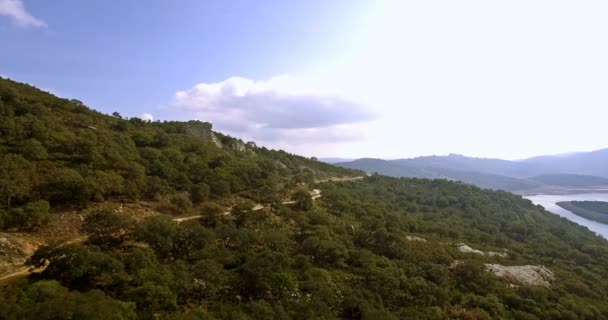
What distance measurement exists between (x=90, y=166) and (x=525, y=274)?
6670 cm

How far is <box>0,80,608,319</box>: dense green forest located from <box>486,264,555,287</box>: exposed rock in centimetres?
172

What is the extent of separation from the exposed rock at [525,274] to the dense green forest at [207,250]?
172 centimetres

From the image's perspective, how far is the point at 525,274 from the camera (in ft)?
183

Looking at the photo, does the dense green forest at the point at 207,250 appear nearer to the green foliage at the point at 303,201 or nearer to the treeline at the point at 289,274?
the treeline at the point at 289,274

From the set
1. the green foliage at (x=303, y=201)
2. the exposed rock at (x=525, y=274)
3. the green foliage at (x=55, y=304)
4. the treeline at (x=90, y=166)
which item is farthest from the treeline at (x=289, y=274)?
the treeline at (x=90, y=166)

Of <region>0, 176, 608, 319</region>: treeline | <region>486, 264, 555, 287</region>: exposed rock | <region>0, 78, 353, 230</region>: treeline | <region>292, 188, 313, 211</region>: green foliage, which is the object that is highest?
<region>0, 78, 353, 230</region>: treeline

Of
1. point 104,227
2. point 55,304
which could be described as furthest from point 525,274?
point 55,304

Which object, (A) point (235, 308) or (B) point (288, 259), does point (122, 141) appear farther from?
(A) point (235, 308)

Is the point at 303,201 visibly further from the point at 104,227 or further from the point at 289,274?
the point at 104,227

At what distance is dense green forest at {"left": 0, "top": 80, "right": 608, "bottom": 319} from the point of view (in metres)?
26.3

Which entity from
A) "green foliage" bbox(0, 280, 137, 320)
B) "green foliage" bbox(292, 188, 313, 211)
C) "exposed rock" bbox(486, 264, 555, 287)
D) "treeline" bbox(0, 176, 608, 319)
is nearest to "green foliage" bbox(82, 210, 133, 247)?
"treeline" bbox(0, 176, 608, 319)

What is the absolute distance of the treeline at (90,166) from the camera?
3666 centimetres

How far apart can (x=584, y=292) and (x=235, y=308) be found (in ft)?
188

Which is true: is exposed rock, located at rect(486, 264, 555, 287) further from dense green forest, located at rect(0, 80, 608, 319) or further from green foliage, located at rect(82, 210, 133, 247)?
green foliage, located at rect(82, 210, 133, 247)
